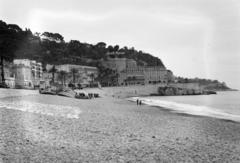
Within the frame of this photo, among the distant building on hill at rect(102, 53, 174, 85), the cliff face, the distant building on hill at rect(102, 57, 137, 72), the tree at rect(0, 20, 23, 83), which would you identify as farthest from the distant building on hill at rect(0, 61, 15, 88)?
the distant building on hill at rect(102, 57, 137, 72)

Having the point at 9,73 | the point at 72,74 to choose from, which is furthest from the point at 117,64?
the point at 9,73

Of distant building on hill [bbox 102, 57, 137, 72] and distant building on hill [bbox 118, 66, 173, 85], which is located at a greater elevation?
distant building on hill [bbox 102, 57, 137, 72]

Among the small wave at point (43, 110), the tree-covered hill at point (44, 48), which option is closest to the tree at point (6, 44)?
the tree-covered hill at point (44, 48)

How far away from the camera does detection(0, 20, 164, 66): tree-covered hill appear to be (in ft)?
197

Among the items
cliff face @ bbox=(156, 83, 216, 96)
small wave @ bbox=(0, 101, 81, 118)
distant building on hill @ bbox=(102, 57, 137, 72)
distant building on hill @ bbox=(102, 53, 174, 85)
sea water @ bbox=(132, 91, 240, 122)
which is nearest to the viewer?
small wave @ bbox=(0, 101, 81, 118)

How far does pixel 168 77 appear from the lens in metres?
172

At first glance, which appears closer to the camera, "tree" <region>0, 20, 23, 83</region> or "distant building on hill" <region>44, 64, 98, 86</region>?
"tree" <region>0, 20, 23, 83</region>

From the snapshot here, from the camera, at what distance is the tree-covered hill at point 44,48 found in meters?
60.0

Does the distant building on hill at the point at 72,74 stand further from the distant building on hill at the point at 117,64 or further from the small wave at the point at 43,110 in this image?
the small wave at the point at 43,110

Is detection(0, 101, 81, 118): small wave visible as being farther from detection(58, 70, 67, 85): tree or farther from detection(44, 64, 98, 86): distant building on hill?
detection(58, 70, 67, 85): tree

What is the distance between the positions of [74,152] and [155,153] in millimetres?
2387

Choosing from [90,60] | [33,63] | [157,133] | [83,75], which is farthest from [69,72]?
[157,133]

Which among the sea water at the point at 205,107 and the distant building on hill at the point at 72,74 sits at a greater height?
the distant building on hill at the point at 72,74

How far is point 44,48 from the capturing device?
117625 mm
